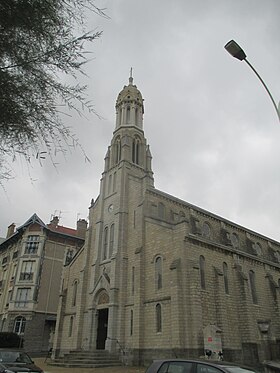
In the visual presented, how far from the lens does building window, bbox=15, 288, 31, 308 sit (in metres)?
37.0

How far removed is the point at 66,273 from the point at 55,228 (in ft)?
34.9

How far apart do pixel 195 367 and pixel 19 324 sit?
114 feet

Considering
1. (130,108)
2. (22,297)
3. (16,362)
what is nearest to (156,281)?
(16,362)

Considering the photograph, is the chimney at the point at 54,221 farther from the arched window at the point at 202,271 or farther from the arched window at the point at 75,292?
the arched window at the point at 202,271

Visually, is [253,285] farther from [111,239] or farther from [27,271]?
[27,271]

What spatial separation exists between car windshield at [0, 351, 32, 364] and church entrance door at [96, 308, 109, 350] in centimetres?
1482

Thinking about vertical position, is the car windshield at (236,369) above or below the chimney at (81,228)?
below

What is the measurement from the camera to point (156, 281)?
2472cm

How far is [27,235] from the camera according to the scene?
4094cm

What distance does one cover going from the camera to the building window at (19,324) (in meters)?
35.7

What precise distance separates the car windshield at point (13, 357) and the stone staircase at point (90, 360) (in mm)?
9489

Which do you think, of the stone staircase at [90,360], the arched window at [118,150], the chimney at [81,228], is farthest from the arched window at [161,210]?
the chimney at [81,228]

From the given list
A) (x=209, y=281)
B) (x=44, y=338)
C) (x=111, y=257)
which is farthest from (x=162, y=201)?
(x=44, y=338)

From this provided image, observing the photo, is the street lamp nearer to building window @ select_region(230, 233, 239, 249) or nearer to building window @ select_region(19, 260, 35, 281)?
building window @ select_region(230, 233, 239, 249)
